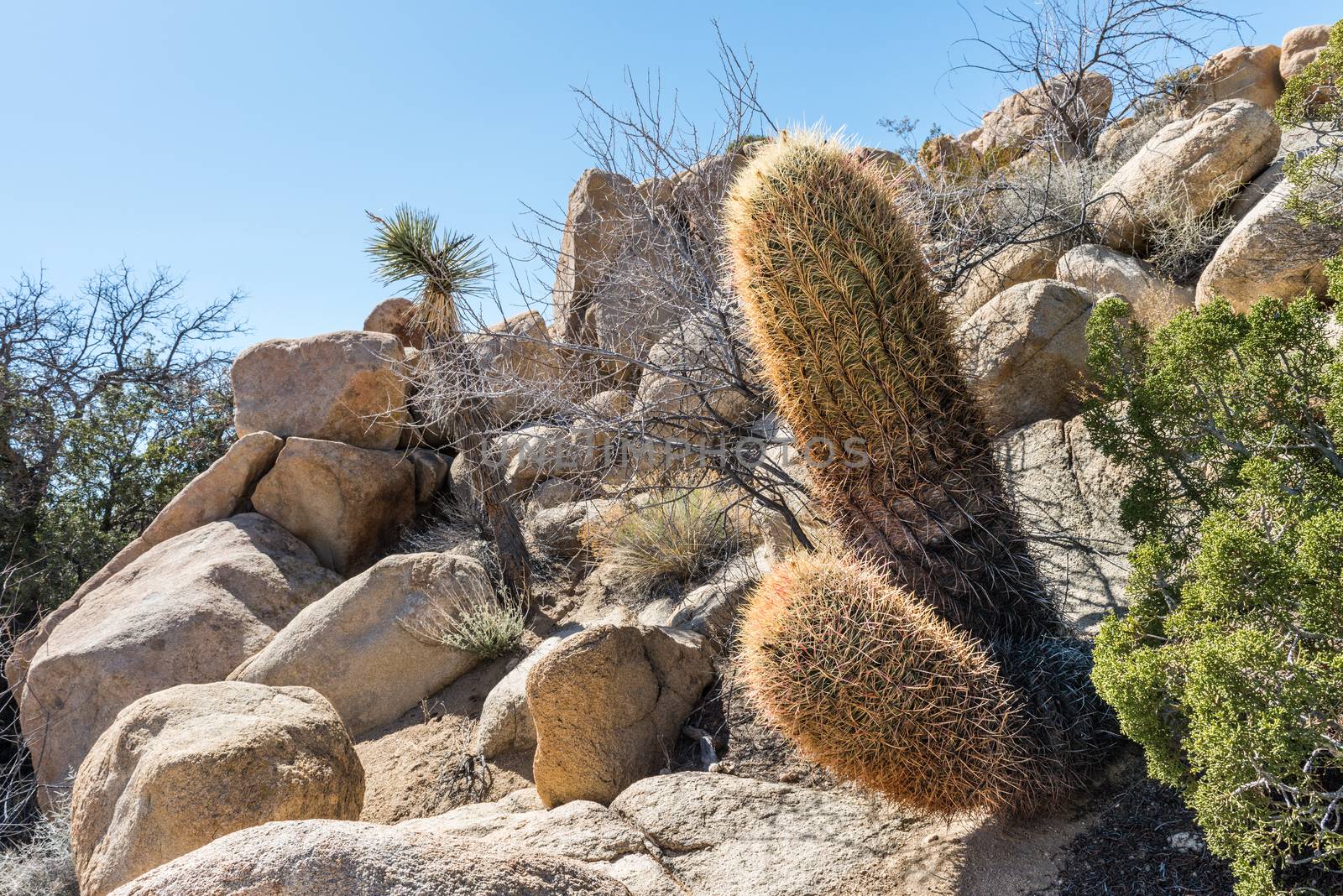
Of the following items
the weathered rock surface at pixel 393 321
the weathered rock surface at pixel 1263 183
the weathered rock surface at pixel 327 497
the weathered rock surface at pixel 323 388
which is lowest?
the weathered rock surface at pixel 1263 183

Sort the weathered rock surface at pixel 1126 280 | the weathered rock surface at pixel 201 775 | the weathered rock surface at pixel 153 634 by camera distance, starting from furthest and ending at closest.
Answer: the weathered rock surface at pixel 153 634, the weathered rock surface at pixel 1126 280, the weathered rock surface at pixel 201 775

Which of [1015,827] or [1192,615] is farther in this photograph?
[1015,827]

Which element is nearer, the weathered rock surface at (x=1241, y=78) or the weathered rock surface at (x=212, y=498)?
the weathered rock surface at (x=212, y=498)

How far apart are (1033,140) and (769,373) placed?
6.43 meters

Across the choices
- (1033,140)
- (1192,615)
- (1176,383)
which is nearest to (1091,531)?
(1176,383)

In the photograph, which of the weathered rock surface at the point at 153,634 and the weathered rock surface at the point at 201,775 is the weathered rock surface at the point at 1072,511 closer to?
the weathered rock surface at the point at 201,775

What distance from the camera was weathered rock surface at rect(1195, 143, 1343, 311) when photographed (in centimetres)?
529

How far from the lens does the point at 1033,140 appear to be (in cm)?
869

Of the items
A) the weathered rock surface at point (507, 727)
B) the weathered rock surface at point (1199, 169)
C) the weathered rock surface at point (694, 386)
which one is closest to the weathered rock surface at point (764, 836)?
the weathered rock surface at point (507, 727)

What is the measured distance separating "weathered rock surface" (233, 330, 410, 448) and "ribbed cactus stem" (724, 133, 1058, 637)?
6693mm

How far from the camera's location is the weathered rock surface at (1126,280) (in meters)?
6.26

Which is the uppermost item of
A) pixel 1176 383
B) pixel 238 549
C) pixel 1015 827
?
pixel 238 549

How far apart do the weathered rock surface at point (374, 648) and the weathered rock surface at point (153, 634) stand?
65 cm

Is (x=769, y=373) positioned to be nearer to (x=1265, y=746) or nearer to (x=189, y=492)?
(x=1265, y=746)
